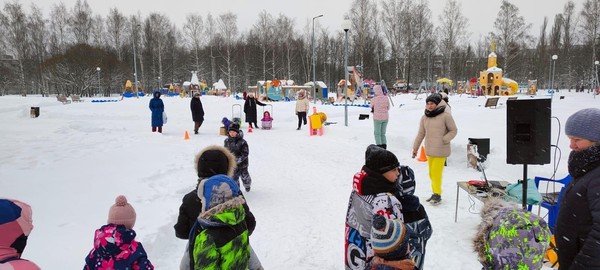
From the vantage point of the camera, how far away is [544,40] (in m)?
61.6

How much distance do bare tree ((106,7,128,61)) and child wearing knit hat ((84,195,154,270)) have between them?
57.8m

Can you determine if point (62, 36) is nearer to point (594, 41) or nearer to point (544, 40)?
point (594, 41)

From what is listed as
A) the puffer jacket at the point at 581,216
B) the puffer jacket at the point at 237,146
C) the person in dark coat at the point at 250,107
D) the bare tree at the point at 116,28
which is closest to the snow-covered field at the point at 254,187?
the puffer jacket at the point at 237,146

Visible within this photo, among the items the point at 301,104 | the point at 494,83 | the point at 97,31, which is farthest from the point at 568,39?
the point at 97,31

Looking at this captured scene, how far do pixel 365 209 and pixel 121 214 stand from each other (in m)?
1.55

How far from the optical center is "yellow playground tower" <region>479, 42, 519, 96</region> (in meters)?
34.3

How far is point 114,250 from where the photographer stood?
230 cm

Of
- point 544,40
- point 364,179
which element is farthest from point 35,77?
point 544,40

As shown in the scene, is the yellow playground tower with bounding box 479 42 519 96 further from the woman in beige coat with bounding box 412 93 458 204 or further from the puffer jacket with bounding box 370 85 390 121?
the woman in beige coat with bounding box 412 93 458 204

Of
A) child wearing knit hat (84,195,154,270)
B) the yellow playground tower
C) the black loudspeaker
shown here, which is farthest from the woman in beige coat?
the yellow playground tower

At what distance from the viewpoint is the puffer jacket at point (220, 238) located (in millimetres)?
2201

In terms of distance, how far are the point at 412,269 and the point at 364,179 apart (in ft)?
2.07


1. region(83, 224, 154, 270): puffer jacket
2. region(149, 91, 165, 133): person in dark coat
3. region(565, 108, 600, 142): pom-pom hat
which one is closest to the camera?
region(565, 108, 600, 142): pom-pom hat

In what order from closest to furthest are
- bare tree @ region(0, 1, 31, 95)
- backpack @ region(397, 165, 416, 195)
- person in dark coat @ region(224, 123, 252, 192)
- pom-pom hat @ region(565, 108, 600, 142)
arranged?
pom-pom hat @ region(565, 108, 600, 142), backpack @ region(397, 165, 416, 195), person in dark coat @ region(224, 123, 252, 192), bare tree @ region(0, 1, 31, 95)
